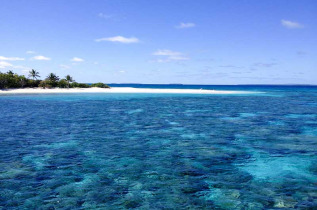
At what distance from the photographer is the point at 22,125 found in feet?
75.2

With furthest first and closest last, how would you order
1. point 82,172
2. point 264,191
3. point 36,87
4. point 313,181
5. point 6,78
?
point 36,87, point 6,78, point 82,172, point 313,181, point 264,191

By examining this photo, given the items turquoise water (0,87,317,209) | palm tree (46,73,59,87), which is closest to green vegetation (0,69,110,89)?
palm tree (46,73,59,87)

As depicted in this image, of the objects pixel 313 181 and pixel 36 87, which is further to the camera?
pixel 36 87

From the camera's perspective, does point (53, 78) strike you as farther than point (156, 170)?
Yes

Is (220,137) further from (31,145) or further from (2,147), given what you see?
(2,147)

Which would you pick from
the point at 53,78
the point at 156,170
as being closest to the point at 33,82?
the point at 53,78

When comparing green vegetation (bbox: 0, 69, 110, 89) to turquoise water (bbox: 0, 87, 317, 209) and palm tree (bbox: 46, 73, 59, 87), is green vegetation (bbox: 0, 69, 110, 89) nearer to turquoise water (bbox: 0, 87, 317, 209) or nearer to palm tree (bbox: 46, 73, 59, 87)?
palm tree (bbox: 46, 73, 59, 87)

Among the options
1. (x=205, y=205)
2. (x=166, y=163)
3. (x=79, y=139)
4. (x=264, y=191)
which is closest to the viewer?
(x=205, y=205)

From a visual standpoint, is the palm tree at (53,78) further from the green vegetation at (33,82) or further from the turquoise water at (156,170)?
the turquoise water at (156,170)

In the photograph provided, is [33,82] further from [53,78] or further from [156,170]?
[156,170]

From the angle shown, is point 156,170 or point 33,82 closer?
point 156,170

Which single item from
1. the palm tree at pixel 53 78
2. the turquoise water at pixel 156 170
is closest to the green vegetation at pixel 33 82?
the palm tree at pixel 53 78

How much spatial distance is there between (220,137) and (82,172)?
11491 mm

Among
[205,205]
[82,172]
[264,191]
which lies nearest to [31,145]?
[82,172]
